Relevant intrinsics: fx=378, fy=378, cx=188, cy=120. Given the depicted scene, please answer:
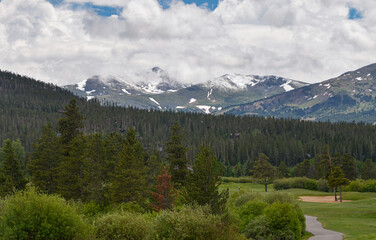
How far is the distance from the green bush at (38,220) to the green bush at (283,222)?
23.3 meters

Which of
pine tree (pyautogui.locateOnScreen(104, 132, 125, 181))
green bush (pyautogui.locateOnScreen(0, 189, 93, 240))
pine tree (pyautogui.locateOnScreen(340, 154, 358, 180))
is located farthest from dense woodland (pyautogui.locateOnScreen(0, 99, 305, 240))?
pine tree (pyautogui.locateOnScreen(340, 154, 358, 180))

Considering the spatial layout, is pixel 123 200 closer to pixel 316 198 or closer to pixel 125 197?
pixel 125 197

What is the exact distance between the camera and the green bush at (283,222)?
45.7 meters

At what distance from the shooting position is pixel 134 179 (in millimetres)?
57688

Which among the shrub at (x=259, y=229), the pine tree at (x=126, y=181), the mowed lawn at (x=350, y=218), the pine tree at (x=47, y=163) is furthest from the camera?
the pine tree at (x=47, y=163)

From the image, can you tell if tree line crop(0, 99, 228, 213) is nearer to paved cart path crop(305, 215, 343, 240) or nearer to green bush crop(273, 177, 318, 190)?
paved cart path crop(305, 215, 343, 240)

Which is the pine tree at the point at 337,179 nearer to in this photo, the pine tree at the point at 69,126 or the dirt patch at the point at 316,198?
the dirt patch at the point at 316,198

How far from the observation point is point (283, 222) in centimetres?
4631

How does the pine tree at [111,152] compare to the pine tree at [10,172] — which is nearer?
the pine tree at [10,172]

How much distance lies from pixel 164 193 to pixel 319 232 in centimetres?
2235

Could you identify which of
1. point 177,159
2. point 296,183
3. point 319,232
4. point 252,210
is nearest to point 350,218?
point 319,232

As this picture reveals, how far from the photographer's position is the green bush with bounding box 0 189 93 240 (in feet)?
106

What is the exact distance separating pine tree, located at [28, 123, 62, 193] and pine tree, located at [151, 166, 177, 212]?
1959 centimetres

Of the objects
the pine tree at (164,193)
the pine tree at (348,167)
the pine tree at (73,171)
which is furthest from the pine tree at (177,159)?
the pine tree at (348,167)
